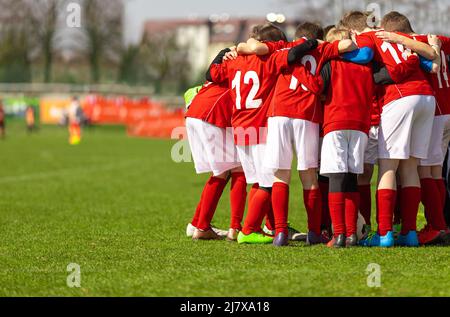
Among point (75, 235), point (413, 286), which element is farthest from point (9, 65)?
point (413, 286)

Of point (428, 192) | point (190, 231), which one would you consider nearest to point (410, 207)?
point (428, 192)

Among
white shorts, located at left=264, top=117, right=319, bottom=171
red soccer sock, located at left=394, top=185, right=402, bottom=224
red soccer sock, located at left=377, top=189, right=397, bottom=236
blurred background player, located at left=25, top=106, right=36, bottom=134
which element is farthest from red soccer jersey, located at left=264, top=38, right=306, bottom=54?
blurred background player, located at left=25, top=106, right=36, bottom=134

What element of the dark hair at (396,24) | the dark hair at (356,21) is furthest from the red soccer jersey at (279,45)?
the dark hair at (396,24)

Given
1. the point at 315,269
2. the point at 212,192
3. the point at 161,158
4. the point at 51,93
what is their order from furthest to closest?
the point at 51,93, the point at 161,158, the point at 212,192, the point at 315,269

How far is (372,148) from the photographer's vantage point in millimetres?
8641

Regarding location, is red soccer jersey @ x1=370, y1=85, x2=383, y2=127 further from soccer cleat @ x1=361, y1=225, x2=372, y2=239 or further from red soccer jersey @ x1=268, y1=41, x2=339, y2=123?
soccer cleat @ x1=361, y1=225, x2=372, y2=239

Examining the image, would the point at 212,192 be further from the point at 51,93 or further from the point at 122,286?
the point at 51,93

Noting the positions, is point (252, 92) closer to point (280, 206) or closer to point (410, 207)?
point (280, 206)

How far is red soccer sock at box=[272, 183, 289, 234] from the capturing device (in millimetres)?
8516

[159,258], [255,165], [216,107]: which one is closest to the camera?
[159,258]

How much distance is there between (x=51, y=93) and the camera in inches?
2489

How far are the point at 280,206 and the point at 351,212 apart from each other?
675 mm

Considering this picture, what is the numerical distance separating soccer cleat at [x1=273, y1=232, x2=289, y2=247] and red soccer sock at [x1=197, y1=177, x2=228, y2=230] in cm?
95
